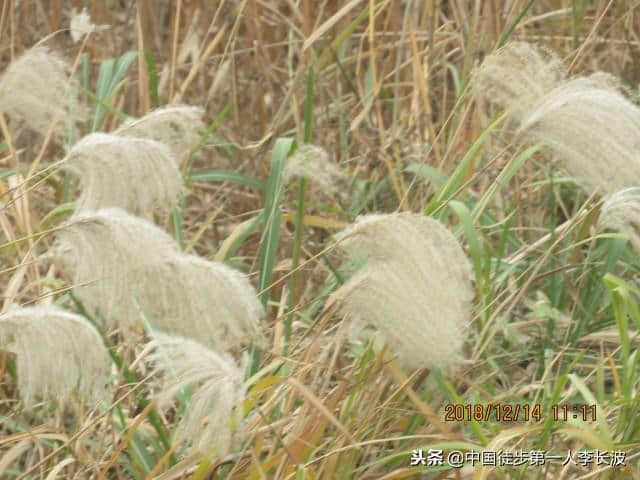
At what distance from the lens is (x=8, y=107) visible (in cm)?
176

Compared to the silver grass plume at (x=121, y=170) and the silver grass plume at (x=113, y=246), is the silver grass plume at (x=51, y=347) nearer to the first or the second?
the silver grass plume at (x=113, y=246)

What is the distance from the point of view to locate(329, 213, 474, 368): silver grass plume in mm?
1375

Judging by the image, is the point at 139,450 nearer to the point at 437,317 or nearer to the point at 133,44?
the point at 437,317

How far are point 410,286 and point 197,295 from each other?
26cm

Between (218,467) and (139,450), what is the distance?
5.5 inches

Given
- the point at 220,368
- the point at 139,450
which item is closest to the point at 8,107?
the point at 139,450

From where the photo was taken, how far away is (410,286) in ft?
4.52

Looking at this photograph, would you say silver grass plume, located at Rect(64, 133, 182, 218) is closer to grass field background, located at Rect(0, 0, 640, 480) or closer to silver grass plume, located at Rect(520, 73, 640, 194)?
grass field background, located at Rect(0, 0, 640, 480)

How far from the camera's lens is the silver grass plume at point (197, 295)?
130cm

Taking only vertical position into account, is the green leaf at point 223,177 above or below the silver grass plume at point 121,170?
below

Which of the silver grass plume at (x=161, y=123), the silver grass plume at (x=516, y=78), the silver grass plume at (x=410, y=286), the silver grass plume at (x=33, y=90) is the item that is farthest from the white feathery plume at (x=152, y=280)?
the silver grass plume at (x=516, y=78)

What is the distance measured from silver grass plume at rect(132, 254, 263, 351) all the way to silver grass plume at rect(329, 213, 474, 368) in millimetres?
164
